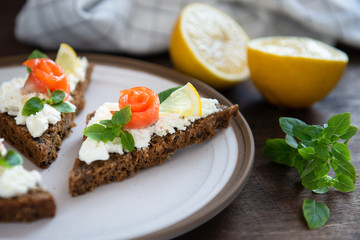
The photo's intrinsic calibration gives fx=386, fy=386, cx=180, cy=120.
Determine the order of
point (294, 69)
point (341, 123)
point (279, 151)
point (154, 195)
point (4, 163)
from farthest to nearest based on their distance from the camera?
point (294, 69) < point (279, 151) < point (341, 123) < point (154, 195) < point (4, 163)

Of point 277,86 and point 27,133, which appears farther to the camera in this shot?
point 277,86

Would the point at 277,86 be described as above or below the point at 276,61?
below

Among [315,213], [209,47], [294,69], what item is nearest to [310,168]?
[315,213]

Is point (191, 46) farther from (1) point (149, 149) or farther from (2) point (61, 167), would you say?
(2) point (61, 167)

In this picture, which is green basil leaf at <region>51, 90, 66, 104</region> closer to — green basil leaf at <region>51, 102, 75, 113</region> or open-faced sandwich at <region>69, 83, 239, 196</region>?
Result: green basil leaf at <region>51, 102, 75, 113</region>

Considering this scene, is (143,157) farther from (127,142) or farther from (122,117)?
(122,117)

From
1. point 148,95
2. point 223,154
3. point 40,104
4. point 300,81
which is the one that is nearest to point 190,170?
point 223,154
